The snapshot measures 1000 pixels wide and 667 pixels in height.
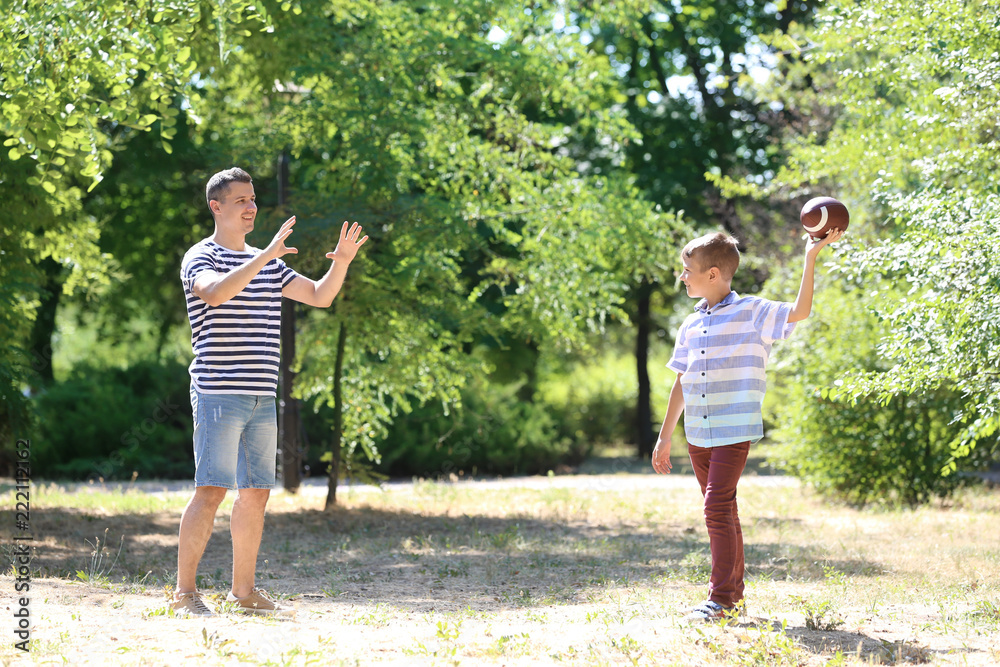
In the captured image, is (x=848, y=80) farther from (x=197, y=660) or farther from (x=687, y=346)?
(x=197, y=660)

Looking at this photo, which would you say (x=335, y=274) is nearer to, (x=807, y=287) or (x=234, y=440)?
(x=234, y=440)

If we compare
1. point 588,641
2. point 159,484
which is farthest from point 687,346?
point 159,484

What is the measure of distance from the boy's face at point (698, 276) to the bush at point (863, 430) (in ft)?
17.9

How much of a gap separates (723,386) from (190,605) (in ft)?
8.26

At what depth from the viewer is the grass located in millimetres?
3627

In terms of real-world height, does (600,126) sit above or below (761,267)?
above

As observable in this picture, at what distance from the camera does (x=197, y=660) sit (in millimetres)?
3307

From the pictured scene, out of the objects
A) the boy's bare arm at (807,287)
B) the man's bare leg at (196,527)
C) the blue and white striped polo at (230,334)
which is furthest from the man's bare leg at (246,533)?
the boy's bare arm at (807,287)

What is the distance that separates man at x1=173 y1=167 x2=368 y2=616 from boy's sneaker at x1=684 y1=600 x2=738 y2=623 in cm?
187

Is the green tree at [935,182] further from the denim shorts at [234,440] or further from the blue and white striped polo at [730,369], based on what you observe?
the denim shorts at [234,440]

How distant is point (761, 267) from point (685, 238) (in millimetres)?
4499

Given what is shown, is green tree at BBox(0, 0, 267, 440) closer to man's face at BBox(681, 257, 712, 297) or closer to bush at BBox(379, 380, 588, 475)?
man's face at BBox(681, 257, 712, 297)

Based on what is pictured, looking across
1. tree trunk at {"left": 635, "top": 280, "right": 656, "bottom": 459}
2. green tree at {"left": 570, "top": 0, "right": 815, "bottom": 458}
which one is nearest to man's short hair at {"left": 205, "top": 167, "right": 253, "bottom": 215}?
green tree at {"left": 570, "top": 0, "right": 815, "bottom": 458}

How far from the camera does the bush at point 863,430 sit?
9234 mm
